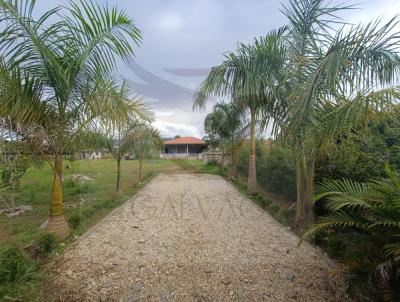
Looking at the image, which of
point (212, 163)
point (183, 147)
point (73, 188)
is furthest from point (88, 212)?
point (183, 147)

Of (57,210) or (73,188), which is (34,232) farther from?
(73,188)

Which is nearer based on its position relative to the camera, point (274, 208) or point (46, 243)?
point (46, 243)

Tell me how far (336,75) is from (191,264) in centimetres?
303

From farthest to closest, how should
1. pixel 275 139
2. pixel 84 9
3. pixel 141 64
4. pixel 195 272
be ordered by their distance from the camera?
pixel 141 64, pixel 275 139, pixel 84 9, pixel 195 272

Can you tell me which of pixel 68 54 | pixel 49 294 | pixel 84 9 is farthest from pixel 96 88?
pixel 49 294

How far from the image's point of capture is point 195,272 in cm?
276

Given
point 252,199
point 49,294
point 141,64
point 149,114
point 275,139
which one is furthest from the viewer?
point 252,199

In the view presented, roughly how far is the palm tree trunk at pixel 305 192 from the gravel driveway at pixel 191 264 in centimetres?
42

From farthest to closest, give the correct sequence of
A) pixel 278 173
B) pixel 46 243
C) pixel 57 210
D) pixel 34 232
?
pixel 278 173, pixel 34 232, pixel 57 210, pixel 46 243

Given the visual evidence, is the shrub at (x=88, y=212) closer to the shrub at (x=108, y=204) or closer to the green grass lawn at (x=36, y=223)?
the green grass lawn at (x=36, y=223)

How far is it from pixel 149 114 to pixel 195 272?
337 centimetres

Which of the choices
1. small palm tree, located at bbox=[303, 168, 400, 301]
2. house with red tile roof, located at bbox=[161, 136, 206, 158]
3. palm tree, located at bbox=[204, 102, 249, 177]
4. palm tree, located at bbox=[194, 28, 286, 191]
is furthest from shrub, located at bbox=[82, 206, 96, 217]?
house with red tile roof, located at bbox=[161, 136, 206, 158]

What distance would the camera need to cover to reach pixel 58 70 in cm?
304

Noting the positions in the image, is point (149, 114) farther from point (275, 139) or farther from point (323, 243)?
point (323, 243)
